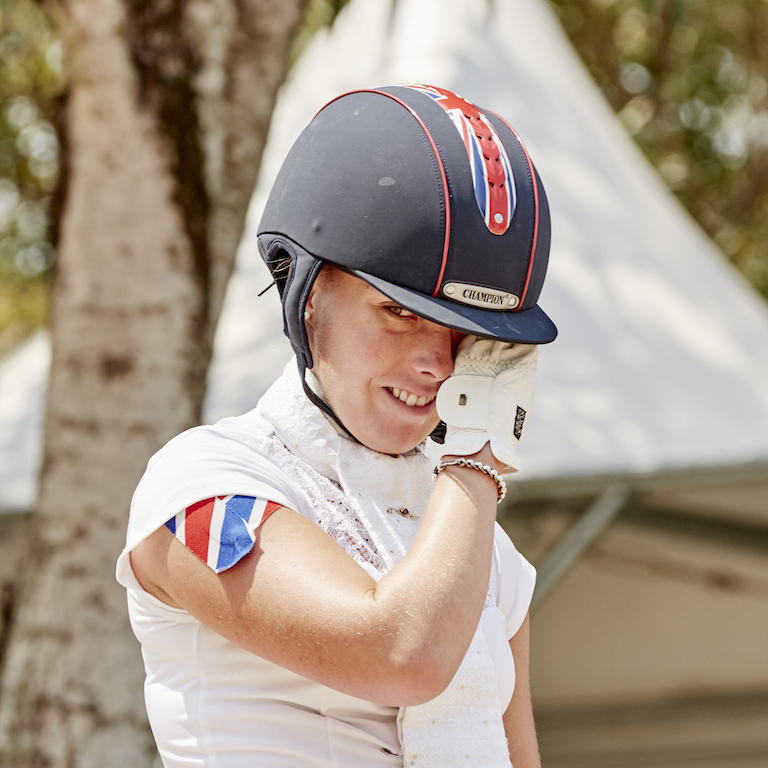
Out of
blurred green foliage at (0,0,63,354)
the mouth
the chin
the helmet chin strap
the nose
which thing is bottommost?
blurred green foliage at (0,0,63,354)

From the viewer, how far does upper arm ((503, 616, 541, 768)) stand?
135cm

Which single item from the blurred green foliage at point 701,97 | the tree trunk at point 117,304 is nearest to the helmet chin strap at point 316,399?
the tree trunk at point 117,304

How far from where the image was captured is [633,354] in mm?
4180

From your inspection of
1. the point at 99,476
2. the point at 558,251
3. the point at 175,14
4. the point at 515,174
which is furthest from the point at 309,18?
the point at 515,174

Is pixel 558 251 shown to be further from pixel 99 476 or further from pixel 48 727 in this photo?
pixel 48 727

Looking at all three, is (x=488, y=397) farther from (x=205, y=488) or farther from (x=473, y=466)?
(x=205, y=488)

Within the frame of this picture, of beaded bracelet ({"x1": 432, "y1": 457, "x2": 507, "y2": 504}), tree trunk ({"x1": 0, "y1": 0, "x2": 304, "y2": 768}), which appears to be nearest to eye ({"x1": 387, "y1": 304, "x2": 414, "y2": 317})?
beaded bracelet ({"x1": 432, "y1": 457, "x2": 507, "y2": 504})

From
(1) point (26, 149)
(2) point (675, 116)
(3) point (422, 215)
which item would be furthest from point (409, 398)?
(2) point (675, 116)

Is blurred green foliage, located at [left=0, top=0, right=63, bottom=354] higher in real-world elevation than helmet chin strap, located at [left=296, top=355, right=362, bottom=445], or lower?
lower

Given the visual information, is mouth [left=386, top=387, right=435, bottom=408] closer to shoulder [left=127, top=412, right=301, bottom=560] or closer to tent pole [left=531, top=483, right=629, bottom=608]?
shoulder [left=127, top=412, right=301, bottom=560]

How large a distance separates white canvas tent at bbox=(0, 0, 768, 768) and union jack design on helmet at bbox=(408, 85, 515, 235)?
221 centimetres

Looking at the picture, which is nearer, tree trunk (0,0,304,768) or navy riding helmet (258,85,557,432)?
navy riding helmet (258,85,557,432)

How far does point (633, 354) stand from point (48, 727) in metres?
2.72

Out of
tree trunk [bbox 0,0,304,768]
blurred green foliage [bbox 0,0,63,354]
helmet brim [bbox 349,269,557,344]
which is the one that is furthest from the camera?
blurred green foliage [bbox 0,0,63,354]
